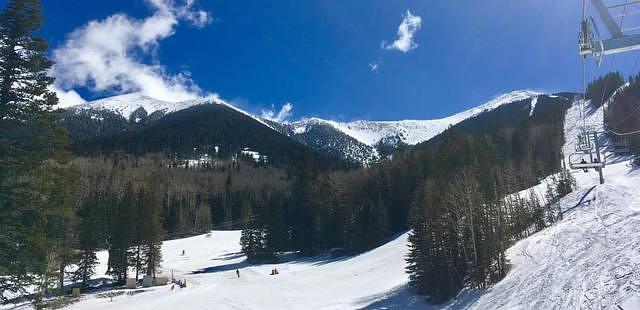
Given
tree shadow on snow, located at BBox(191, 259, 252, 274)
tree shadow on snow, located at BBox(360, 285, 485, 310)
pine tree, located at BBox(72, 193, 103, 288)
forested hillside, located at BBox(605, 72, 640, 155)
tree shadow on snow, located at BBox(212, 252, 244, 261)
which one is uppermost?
forested hillside, located at BBox(605, 72, 640, 155)

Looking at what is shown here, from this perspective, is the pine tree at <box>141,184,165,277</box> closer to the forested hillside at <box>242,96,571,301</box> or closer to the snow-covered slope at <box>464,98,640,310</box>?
the forested hillside at <box>242,96,571,301</box>

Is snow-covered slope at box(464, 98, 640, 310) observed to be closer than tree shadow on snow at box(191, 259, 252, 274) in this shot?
Yes

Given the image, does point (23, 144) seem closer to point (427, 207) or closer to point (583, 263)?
point (583, 263)

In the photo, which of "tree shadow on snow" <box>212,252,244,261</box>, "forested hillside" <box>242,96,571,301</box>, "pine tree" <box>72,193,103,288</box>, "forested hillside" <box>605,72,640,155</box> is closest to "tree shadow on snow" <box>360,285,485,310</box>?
"forested hillside" <box>242,96,571,301</box>

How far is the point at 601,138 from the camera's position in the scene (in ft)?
360

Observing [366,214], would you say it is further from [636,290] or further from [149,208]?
[636,290]

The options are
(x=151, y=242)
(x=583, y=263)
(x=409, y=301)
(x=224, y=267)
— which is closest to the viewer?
(x=583, y=263)

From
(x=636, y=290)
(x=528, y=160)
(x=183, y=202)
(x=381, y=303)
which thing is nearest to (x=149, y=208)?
(x=381, y=303)

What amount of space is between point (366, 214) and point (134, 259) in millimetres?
32514

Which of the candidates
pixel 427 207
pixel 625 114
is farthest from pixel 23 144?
pixel 625 114

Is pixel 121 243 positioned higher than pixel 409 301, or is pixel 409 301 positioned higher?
pixel 121 243

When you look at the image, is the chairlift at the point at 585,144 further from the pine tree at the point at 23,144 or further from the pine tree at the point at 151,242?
the pine tree at the point at 151,242

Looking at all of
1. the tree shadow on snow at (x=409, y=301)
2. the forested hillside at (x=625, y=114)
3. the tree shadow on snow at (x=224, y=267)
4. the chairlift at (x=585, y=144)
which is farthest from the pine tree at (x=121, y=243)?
the forested hillside at (x=625, y=114)

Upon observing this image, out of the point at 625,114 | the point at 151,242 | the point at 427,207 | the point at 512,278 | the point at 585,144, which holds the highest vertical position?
the point at 625,114
